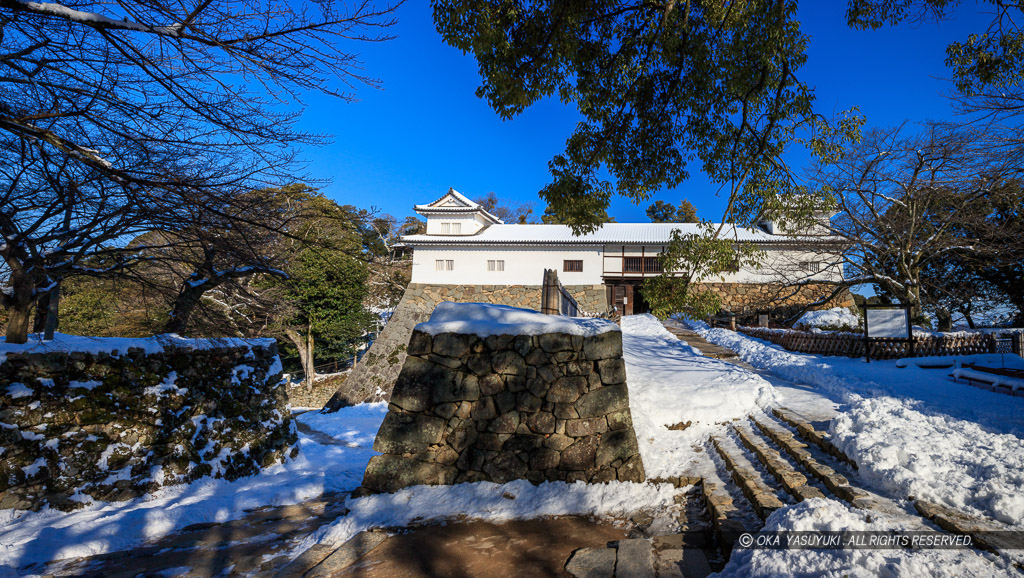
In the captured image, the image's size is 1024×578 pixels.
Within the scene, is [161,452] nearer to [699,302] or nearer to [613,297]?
[699,302]

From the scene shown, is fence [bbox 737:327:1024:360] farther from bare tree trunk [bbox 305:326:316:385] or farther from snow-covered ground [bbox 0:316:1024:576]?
bare tree trunk [bbox 305:326:316:385]

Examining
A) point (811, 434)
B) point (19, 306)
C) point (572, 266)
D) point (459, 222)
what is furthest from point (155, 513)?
point (459, 222)

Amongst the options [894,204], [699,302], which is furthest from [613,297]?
[699,302]

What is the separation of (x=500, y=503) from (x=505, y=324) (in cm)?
173

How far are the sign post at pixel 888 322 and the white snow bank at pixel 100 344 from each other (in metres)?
12.9

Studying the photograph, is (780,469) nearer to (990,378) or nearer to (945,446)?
(945,446)

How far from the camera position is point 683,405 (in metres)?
6.05

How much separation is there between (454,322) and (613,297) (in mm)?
20741

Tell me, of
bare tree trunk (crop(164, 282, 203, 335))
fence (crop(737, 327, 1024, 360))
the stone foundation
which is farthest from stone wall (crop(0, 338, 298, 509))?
the stone foundation

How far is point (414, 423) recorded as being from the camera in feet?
15.0

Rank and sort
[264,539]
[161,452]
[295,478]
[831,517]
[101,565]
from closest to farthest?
[831,517]
[101,565]
[264,539]
[161,452]
[295,478]

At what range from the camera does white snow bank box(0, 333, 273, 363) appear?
471 cm

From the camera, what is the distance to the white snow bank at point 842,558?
6.54 feet

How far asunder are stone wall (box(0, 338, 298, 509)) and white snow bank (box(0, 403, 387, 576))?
19cm
